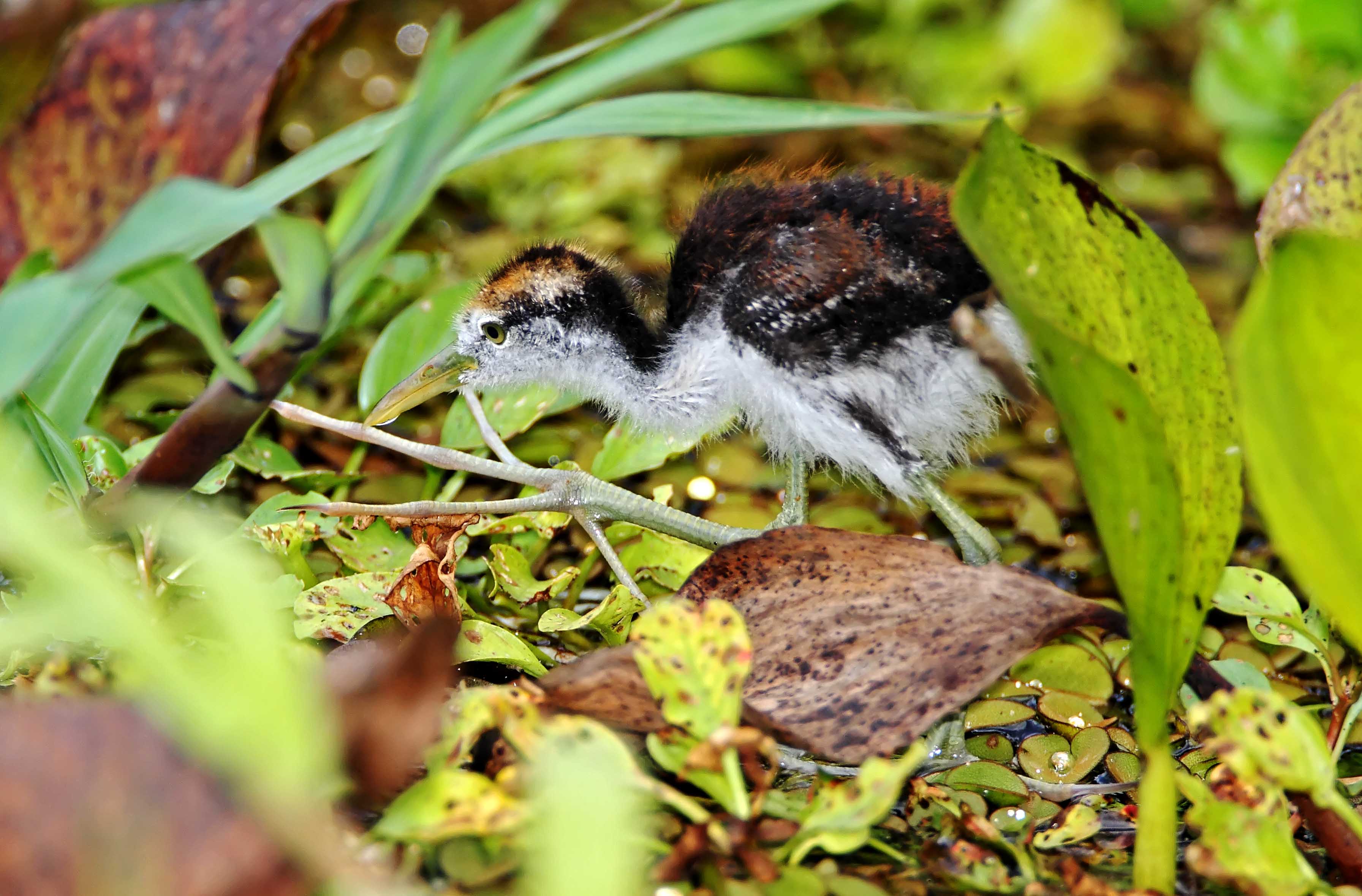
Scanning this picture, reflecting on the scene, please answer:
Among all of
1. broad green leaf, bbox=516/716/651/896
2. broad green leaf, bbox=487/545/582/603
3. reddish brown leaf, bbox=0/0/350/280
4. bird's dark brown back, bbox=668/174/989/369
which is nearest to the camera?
broad green leaf, bbox=516/716/651/896

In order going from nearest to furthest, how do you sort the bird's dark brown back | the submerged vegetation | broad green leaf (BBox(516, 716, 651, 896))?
broad green leaf (BBox(516, 716, 651, 896))
the submerged vegetation
the bird's dark brown back

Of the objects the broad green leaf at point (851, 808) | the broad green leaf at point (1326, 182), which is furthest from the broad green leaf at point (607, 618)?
the broad green leaf at point (1326, 182)

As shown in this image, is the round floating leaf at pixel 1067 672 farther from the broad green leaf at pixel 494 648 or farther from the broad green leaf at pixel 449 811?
the broad green leaf at pixel 449 811

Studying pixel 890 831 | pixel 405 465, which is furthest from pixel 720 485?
pixel 890 831

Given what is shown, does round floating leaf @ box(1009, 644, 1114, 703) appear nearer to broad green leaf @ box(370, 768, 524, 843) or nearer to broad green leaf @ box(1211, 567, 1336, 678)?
broad green leaf @ box(1211, 567, 1336, 678)

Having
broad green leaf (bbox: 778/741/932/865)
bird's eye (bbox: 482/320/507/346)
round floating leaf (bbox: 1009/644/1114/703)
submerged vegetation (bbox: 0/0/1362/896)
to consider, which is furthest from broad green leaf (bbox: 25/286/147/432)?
round floating leaf (bbox: 1009/644/1114/703)

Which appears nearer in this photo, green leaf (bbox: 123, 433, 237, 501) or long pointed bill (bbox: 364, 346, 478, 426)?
green leaf (bbox: 123, 433, 237, 501)
